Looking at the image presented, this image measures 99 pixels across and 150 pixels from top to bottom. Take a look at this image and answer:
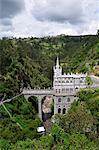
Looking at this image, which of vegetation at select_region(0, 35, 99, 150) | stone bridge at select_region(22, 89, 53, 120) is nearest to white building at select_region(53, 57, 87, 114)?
stone bridge at select_region(22, 89, 53, 120)

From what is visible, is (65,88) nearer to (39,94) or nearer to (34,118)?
(39,94)

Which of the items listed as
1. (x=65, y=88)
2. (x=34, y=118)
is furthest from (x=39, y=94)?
(x=34, y=118)

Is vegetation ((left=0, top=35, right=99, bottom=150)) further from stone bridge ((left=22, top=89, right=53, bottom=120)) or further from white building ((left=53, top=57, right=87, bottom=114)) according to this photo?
white building ((left=53, top=57, right=87, bottom=114))

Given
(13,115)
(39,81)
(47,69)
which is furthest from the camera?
(47,69)

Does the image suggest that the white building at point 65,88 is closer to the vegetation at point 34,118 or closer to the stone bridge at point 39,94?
the stone bridge at point 39,94

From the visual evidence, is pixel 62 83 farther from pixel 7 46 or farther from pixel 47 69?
pixel 47 69

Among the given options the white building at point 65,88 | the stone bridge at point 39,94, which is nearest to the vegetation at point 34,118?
the stone bridge at point 39,94

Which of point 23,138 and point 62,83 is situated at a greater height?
Result: point 62,83

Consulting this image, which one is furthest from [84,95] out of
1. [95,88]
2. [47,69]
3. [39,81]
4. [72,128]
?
[47,69]
